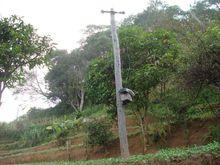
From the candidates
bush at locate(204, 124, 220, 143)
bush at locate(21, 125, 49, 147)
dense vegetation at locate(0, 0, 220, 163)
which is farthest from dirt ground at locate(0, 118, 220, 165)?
bush at locate(21, 125, 49, 147)

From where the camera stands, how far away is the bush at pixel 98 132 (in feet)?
67.8

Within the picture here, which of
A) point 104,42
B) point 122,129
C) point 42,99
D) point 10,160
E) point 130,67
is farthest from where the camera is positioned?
point 42,99

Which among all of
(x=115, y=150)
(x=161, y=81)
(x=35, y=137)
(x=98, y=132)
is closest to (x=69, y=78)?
(x=35, y=137)

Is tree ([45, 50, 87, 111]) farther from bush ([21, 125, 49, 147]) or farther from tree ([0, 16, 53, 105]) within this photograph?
tree ([0, 16, 53, 105])

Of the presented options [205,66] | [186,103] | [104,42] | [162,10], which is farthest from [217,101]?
[162,10]

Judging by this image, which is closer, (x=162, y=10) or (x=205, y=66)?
(x=205, y=66)

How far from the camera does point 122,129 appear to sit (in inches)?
519

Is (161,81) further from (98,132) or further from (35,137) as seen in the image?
(35,137)

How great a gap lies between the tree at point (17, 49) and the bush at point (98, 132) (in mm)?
6513

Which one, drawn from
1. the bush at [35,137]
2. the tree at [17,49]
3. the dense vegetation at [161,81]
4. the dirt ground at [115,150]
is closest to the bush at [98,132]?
the dense vegetation at [161,81]

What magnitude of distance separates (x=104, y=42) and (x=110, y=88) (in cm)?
1725

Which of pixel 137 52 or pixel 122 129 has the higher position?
pixel 137 52

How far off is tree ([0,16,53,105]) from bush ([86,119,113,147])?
6.51 m

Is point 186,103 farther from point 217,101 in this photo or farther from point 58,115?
point 58,115
